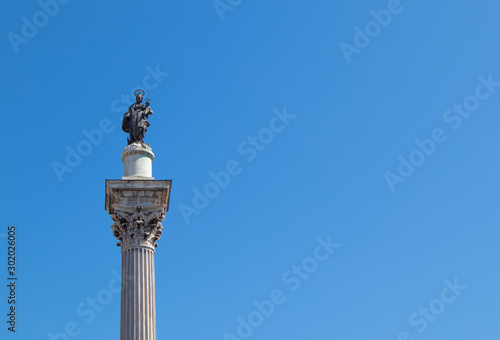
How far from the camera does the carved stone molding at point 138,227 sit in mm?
24094

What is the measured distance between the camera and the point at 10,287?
28.2 meters

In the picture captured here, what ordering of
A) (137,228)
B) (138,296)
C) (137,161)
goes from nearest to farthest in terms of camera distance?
(138,296) → (137,228) → (137,161)

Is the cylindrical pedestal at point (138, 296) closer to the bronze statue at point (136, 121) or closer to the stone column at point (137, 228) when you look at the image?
the stone column at point (137, 228)

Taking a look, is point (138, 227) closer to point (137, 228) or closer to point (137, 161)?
point (137, 228)

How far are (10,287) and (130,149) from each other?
7704 millimetres

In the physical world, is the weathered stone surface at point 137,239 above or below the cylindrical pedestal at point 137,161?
below

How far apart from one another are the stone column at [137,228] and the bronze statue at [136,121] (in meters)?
0.94

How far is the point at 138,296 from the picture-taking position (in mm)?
22953

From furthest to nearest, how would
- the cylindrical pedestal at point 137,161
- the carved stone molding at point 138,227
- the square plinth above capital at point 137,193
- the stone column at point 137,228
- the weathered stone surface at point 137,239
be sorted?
the cylindrical pedestal at point 137,161
the square plinth above capital at point 137,193
the carved stone molding at point 138,227
the stone column at point 137,228
the weathered stone surface at point 137,239

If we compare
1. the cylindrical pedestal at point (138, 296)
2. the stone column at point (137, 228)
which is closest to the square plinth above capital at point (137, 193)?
the stone column at point (137, 228)

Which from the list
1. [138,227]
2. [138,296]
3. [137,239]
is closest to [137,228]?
[138,227]

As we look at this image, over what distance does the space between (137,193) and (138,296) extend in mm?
3636

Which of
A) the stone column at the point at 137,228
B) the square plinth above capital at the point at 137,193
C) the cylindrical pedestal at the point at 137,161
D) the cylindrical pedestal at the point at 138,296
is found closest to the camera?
the cylindrical pedestal at the point at 138,296

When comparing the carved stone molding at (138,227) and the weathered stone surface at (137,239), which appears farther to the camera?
the carved stone molding at (138,227)
